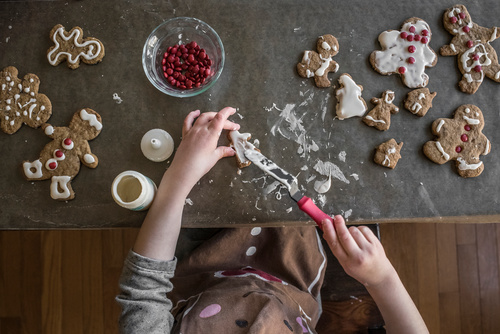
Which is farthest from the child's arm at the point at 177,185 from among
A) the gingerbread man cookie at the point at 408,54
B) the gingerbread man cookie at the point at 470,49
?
the gingerbread man cookie at the point at 470,49

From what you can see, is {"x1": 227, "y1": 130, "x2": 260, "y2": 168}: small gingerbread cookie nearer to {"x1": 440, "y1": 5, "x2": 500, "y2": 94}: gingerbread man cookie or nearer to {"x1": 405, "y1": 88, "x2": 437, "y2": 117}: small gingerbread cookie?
{"x1": 405, "y1": 88, "x2": 437, "y2": 117}: small gingerbread cookie

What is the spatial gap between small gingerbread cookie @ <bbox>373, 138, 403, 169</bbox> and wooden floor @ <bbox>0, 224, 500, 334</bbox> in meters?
0.63

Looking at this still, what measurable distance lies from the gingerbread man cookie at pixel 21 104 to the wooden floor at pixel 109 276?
63cm

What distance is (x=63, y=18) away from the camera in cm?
99

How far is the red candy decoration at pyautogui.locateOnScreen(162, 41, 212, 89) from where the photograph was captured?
3.12 feet

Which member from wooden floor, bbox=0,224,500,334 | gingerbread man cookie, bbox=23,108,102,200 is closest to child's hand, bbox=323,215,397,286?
gingerbread man cookie, bbox=23,108,102,200

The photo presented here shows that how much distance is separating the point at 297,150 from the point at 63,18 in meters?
0.64

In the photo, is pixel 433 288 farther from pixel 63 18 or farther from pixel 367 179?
pixel 63 18

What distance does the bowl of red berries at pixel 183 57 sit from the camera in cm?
95

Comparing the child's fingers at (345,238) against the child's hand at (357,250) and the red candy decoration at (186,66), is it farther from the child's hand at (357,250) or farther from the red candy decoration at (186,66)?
the red candy decoration at (186,66)

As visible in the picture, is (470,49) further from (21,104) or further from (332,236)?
(21,104)

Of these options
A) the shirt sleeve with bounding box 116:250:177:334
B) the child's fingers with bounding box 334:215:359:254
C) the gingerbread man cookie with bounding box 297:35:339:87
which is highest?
the gingerbread man cookie with bounding box 297:35:339:87

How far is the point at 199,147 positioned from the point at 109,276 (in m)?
0.84

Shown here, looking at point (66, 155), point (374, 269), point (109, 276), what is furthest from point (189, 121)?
point (109, 276)
